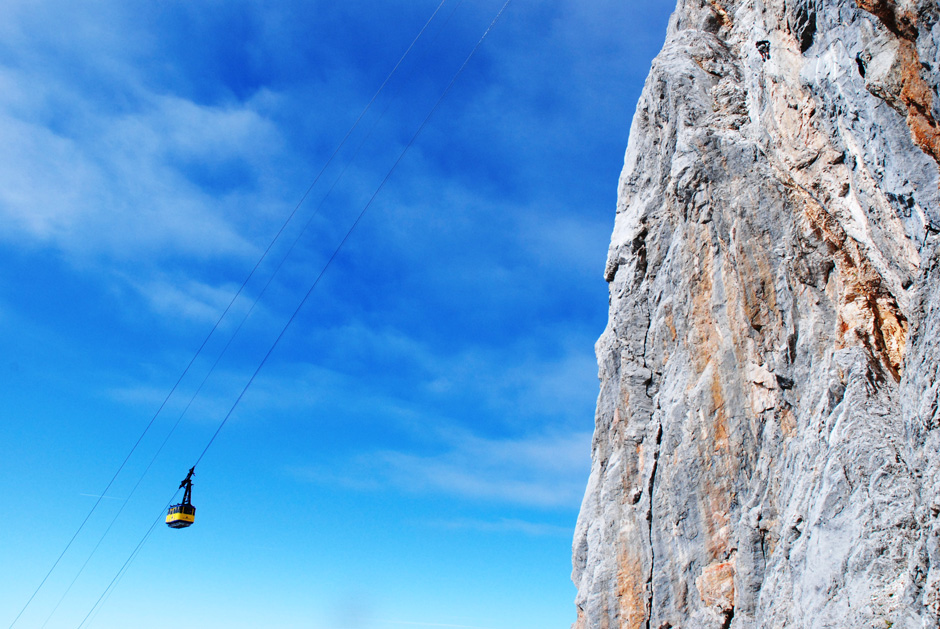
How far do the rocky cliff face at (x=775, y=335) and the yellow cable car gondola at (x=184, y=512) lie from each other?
592 inches

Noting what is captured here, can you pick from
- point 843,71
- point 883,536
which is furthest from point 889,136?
point 883,536

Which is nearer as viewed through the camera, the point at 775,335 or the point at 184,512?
the point at 775,335

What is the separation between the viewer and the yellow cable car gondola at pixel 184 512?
25.6 meters

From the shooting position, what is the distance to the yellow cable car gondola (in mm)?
25562

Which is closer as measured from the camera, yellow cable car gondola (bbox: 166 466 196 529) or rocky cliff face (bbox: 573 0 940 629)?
rocky cliff face (bbox: 573 0 940 629)

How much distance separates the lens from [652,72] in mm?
25516

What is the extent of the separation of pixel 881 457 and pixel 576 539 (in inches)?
528

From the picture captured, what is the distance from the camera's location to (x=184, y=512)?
25609mm

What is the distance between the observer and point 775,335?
18484 millimetres

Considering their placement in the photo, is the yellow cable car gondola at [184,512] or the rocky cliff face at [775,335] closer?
the rocky cliff face at [775,335]

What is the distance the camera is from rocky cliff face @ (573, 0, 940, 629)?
11812 millimetres

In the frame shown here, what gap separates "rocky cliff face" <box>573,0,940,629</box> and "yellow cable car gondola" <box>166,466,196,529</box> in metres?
15.0

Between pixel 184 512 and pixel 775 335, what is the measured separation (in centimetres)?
2203

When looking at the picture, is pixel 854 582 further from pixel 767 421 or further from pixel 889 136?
pixel 889 136
